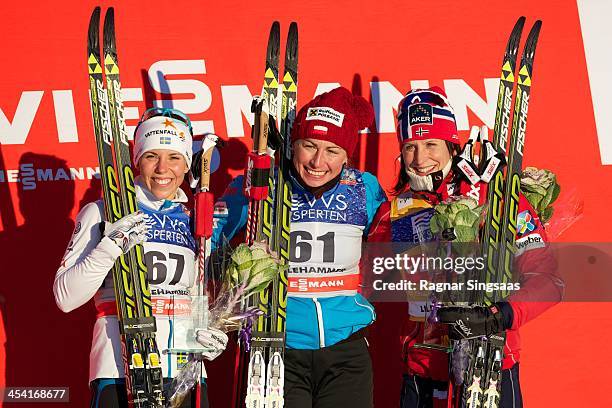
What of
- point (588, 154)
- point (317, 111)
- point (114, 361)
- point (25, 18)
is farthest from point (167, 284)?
point (588, 154)

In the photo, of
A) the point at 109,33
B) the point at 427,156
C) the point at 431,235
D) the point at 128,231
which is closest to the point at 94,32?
the point at 109,33

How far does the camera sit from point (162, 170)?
3559 mm

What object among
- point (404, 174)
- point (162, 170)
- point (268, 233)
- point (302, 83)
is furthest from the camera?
point (302, 83)

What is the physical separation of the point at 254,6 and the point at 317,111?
4.03 ft

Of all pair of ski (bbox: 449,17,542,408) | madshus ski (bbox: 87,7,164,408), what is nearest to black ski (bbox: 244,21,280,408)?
madshus ski (bbox: 87,7,164,408)

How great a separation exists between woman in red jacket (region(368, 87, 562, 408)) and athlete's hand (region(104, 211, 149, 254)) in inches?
39.1

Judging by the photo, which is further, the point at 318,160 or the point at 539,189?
the point at 539,189

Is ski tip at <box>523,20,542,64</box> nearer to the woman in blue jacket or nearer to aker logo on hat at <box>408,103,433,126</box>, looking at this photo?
aker logo on hat at <box>408,103,433,126</box>

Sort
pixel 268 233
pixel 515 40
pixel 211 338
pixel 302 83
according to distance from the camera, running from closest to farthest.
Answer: pixel 211 338 → pixel 268 233 → pixel 515 40 → pixel 302 83

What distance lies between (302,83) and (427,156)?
114 cm

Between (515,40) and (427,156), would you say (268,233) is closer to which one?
(427,156)

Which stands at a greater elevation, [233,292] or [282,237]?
[282,237]

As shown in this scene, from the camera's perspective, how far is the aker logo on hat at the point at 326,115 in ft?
12.0

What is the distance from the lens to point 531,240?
373cm
